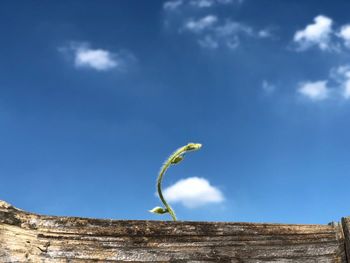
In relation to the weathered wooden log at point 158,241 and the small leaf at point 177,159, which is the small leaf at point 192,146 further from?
the weathered wooden log at point 158,241

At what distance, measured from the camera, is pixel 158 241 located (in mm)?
2027

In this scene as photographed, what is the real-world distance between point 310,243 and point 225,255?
1.21 ft

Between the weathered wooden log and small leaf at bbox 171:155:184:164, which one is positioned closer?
the weathered wooden log

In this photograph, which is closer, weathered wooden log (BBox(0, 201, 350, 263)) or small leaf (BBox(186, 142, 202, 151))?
weathered wooden log (BBox(0, 201, 350, 263))

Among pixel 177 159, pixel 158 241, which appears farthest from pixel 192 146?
pixel 158 241

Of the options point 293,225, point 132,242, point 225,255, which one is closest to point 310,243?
point 293,225

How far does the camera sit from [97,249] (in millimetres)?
1960

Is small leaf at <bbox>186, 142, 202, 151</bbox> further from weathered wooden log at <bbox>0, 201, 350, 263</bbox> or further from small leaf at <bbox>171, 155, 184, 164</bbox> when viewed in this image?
weathered wooden log at <bbox>0, 201, 350, 263</bbox>

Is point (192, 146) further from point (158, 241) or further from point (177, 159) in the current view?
point (158, 241)

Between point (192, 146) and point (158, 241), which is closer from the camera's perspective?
point (158, 241)

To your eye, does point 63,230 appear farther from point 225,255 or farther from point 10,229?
point 225,255

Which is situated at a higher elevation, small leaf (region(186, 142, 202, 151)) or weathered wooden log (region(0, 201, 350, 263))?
small leaf (region(186, 142, 202, 151))

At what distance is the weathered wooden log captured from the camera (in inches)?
74.1

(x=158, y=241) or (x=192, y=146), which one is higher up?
(x=192, y=146)
